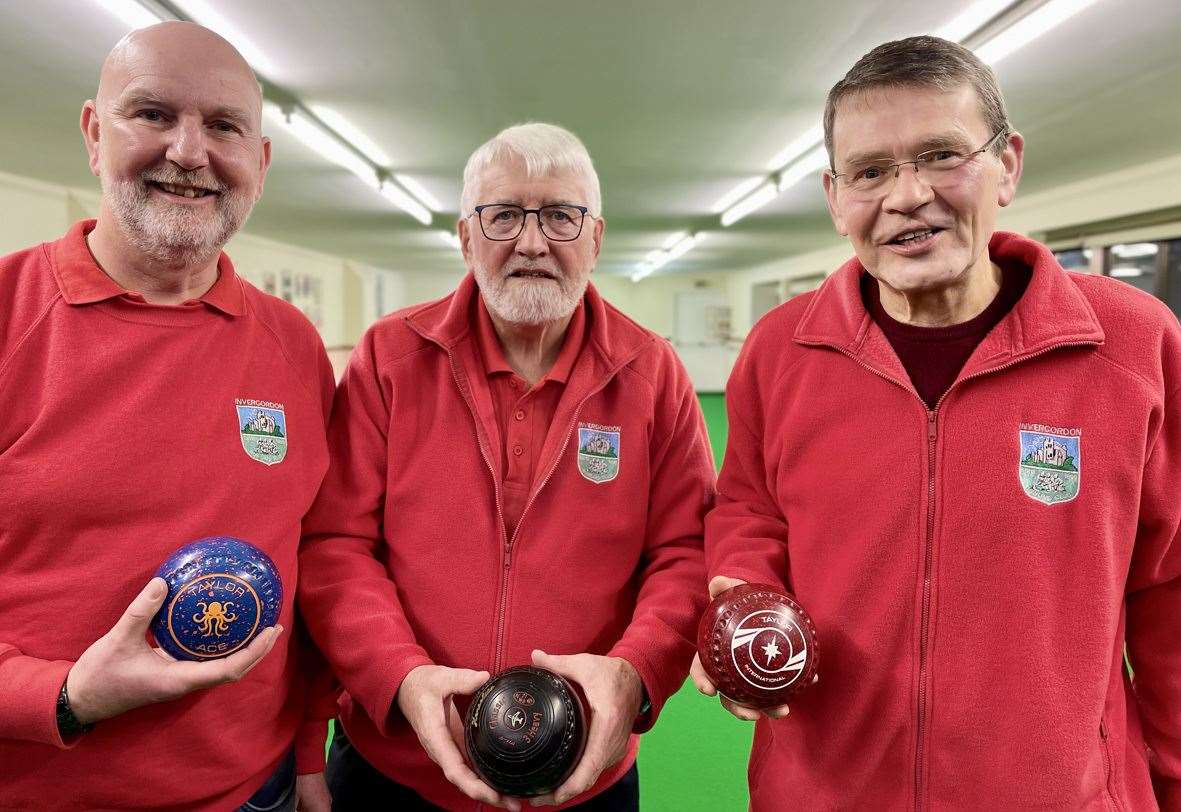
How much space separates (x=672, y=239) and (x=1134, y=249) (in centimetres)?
794

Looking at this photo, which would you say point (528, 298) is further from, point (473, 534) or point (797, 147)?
point (797, 147)

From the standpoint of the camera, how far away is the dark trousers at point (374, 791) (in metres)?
1.81

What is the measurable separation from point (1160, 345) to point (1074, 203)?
29.2ft

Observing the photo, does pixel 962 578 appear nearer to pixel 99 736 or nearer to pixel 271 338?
pixel 271 338

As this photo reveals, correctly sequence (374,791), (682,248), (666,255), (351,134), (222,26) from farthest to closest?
(666,255) → (682,248) → (351,134) → (222,26) → (374,791)

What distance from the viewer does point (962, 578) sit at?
1408 mm

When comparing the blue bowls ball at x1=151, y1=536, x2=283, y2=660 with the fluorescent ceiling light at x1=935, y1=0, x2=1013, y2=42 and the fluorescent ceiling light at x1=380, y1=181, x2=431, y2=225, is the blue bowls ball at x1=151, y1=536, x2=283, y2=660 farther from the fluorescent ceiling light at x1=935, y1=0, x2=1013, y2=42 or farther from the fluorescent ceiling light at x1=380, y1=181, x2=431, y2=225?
the fluorescent ceiling light at x1=380, y1=181, x2=431, y2=225

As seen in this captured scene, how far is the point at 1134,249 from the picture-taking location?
26.4ft

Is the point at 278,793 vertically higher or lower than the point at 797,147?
lower

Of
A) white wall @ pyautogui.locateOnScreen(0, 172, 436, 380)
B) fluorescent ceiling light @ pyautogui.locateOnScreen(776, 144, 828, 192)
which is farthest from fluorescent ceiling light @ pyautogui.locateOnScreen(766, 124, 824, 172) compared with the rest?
white wall @ pyautogui.locateOnScreen(0, 172, 436, 380)

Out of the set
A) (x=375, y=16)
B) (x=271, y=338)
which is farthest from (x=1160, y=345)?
(x=375, y=16)

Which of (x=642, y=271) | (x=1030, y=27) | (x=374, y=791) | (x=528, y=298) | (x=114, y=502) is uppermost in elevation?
(x=642, y=271)

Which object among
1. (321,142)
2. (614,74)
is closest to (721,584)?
(614,74)

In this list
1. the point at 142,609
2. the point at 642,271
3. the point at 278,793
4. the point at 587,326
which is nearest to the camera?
the point at 142,609
